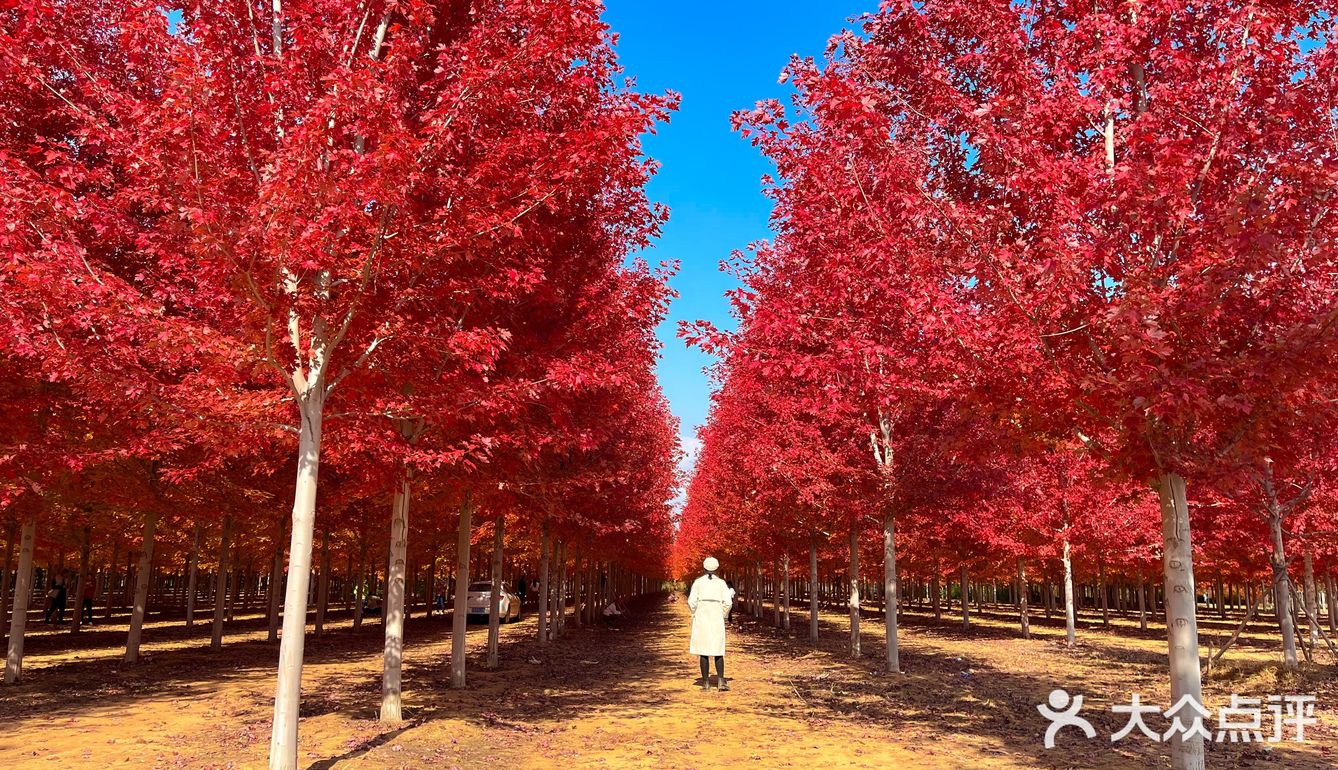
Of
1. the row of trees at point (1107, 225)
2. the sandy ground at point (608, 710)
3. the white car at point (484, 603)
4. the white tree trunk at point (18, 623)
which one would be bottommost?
the white car at point (484, 603)

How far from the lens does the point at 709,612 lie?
12.3 m

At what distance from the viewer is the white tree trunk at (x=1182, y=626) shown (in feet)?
20.8

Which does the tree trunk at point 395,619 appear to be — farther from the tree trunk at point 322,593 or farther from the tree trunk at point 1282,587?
the tree trunk at point 322,593

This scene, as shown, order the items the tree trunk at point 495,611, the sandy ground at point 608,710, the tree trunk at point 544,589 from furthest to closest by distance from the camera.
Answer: the tree trunk at point 544,589, the tree trunk at point 495,611, the sandy ground at point 608,710

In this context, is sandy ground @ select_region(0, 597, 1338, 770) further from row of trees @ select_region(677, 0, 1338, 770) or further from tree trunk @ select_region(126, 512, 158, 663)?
row of trees @ select_region(677, 0, 1338, 770)

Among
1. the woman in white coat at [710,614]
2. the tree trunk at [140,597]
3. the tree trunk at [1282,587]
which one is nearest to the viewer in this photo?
the woman in white coat at [710,614]

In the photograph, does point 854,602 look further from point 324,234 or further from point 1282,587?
point 324,234

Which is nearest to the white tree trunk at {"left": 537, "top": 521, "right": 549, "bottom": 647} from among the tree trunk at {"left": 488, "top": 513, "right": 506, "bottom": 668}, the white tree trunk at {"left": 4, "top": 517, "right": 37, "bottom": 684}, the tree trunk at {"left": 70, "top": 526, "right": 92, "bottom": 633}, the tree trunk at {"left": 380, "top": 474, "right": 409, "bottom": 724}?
the tree trunk at {"left": 488, "top": 513, "right": 506, "bottom": 668}

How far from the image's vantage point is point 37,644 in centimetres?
1966

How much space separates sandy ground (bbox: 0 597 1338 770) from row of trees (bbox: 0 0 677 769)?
1606 mm

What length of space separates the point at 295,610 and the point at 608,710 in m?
5.66

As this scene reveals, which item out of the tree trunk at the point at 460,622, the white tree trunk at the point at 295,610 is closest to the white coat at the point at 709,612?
the tree trunk at the point at 460,622

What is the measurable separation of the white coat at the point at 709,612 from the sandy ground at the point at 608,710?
2.33 feet

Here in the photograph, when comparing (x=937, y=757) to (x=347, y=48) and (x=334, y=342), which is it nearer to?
(x=334, y=342)
